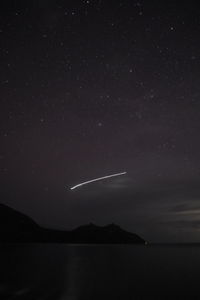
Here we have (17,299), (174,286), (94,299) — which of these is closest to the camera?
(17,299)

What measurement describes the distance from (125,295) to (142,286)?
33.6 feet

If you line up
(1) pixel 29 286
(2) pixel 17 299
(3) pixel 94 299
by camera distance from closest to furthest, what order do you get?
(2) pixel 17 299, (3) pixel 94 299, (1) pixel 29 286

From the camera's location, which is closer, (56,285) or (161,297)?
(161,297)

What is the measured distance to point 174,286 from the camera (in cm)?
5009

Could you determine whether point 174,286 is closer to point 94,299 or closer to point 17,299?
point 94,299

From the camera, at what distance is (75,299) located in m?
35.1

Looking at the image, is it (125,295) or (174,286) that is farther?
(174,286)

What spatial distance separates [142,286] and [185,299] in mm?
13144

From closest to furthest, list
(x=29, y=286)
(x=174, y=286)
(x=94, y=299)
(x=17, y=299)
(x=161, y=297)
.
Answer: (x=17, y=299) → (x=94, y=299) → (x=161, y=297) → (x=29, y=286) → (x=174, y=286)

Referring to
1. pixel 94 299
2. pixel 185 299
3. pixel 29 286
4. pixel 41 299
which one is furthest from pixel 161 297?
pixel 29 286

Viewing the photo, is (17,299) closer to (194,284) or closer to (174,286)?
(174,286)

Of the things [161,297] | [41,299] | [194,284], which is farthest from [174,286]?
[41,299]

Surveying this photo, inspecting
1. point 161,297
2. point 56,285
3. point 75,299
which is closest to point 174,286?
point 161,297

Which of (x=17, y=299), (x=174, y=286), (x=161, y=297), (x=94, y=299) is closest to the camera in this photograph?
(x=17, y=299)
